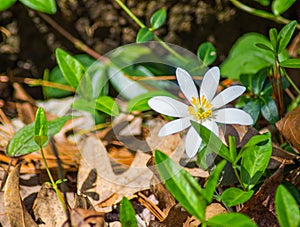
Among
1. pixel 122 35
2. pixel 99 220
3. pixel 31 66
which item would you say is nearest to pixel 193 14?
pixel 122 35

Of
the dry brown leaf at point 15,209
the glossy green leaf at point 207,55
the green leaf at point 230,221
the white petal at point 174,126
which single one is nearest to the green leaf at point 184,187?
the green leaf at point 230,221

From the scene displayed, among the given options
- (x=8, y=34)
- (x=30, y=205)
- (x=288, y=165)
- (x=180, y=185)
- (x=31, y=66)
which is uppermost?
(x=8, y=34)

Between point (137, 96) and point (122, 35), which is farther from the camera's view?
point (122, 35)

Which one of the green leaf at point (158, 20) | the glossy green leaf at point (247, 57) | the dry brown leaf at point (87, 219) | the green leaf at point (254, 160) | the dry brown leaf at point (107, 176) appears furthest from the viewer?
the glossy green leaf at point (247, 57)

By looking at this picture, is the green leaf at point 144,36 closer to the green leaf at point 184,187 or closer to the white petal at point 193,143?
the white petal at point 193,143

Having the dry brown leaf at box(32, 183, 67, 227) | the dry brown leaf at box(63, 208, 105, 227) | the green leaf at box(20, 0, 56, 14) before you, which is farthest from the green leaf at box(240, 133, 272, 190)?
the green leaf at box(20, 0, 56, 14)

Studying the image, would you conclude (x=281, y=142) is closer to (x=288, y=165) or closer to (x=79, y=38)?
(x=288, y=165)
